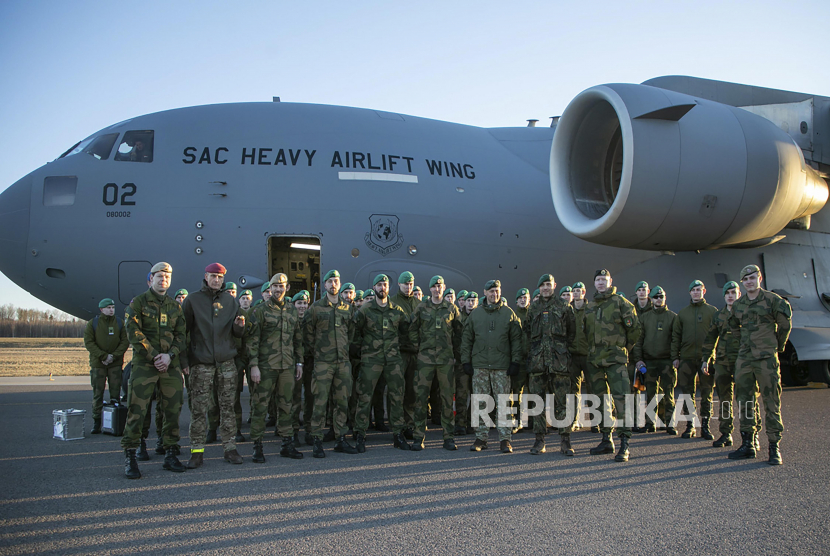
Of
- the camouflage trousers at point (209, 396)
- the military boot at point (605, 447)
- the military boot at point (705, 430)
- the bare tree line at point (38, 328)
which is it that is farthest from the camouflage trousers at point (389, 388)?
the bare tree line at point (38, 328)

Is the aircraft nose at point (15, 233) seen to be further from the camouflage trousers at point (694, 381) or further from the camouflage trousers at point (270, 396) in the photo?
the camouflage trousers at point (694, 381)

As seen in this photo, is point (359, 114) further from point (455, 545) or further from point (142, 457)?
point (455, 545)

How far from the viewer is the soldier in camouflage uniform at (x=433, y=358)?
5.59 metres

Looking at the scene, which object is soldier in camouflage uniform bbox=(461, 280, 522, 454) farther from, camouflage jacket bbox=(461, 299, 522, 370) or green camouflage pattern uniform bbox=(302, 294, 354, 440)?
green camouflage pattern uniform bbox=(302, 294, 354, 440)


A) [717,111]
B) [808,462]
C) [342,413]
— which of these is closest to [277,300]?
[342,413]

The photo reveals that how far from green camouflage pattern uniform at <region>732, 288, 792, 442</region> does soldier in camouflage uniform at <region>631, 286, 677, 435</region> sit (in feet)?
3.64

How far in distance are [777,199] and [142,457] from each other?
8.01 metres

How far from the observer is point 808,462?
16.2ft

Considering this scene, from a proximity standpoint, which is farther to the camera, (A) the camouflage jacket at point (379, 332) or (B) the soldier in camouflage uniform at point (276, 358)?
(A) the camouflage jacket at point (379, 332)

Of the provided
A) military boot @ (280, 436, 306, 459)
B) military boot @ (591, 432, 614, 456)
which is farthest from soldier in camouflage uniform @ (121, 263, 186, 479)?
military boot @ (591, 432, 614, 456)

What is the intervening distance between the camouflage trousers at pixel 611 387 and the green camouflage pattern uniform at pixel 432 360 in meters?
1.40

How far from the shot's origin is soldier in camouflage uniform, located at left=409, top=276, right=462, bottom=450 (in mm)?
5590

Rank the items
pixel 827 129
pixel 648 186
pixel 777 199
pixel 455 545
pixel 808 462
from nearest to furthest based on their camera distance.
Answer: pixel 455 545, pixel 808 462, pixel 648 186, pixel 777 199, pixel 827 129

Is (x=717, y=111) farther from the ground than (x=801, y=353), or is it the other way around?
(x=717, y=111)
